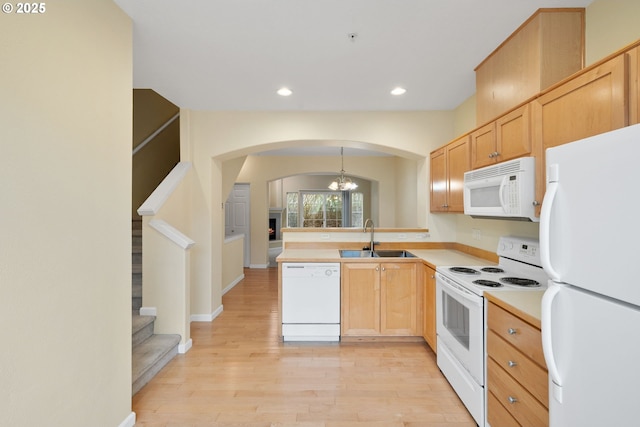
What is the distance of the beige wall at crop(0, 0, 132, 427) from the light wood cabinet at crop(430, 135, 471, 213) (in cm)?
272

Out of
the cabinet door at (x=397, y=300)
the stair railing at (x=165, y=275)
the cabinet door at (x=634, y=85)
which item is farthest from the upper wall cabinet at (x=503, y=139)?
the stair railing at (x=165, y=275)

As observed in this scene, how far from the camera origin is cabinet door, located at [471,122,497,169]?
2.27 meters

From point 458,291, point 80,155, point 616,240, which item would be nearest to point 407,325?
point 458,291

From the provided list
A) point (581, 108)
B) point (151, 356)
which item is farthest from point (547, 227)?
point (151, 356)

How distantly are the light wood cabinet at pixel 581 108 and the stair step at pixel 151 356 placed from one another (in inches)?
120

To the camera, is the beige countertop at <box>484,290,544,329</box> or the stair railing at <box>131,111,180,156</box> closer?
the beige countertop at <box>484,290,544,329</box>

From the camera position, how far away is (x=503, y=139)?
2125mm

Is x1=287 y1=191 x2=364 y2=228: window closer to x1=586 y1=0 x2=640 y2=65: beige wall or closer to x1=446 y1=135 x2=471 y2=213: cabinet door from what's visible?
x1=446 y1=135 x2=471 y2=213: cabinet door

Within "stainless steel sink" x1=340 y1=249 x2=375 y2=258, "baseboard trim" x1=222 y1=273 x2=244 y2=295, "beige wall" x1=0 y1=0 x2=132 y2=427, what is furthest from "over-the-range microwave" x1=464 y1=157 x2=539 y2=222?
"baseboard trim" x1=222 y1=273 x2=244 y2=295

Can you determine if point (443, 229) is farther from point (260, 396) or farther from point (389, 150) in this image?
point (260, 396)

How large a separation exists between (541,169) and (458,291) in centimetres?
95

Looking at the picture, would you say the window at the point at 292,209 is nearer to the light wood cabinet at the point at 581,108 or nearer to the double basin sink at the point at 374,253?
the double basin sink at the point at 374,253

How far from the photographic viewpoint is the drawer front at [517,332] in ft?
4.48

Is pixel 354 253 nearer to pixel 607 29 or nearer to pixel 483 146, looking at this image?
pixel 483 146
